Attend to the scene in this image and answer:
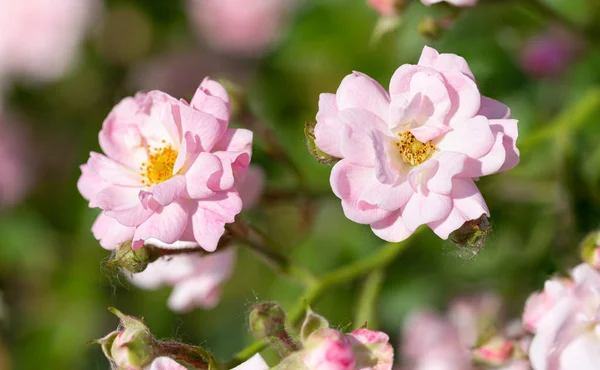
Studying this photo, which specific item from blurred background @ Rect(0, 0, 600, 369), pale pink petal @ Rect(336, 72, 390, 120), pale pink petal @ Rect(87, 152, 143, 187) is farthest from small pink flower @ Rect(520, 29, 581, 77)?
pale pink petal @ Rect(87, 152, 143, 187)

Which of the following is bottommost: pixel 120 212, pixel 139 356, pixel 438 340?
pixel 438 340

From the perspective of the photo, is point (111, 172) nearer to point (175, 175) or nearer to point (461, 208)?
point (175, 175)

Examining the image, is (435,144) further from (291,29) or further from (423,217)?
(291,29)

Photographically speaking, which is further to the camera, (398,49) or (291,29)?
(291,29)

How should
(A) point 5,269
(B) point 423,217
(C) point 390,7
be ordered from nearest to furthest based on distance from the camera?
(B) point 423,217 → (C) point 390,7 → (A) point 5,269

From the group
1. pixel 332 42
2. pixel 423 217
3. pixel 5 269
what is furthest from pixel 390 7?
pixel 5 269

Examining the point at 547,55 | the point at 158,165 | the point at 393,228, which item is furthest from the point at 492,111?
the point at 547,55

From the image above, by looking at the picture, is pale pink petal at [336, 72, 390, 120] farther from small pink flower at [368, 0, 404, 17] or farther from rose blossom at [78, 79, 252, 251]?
small pink flower at [368, 0, 404, 17]
